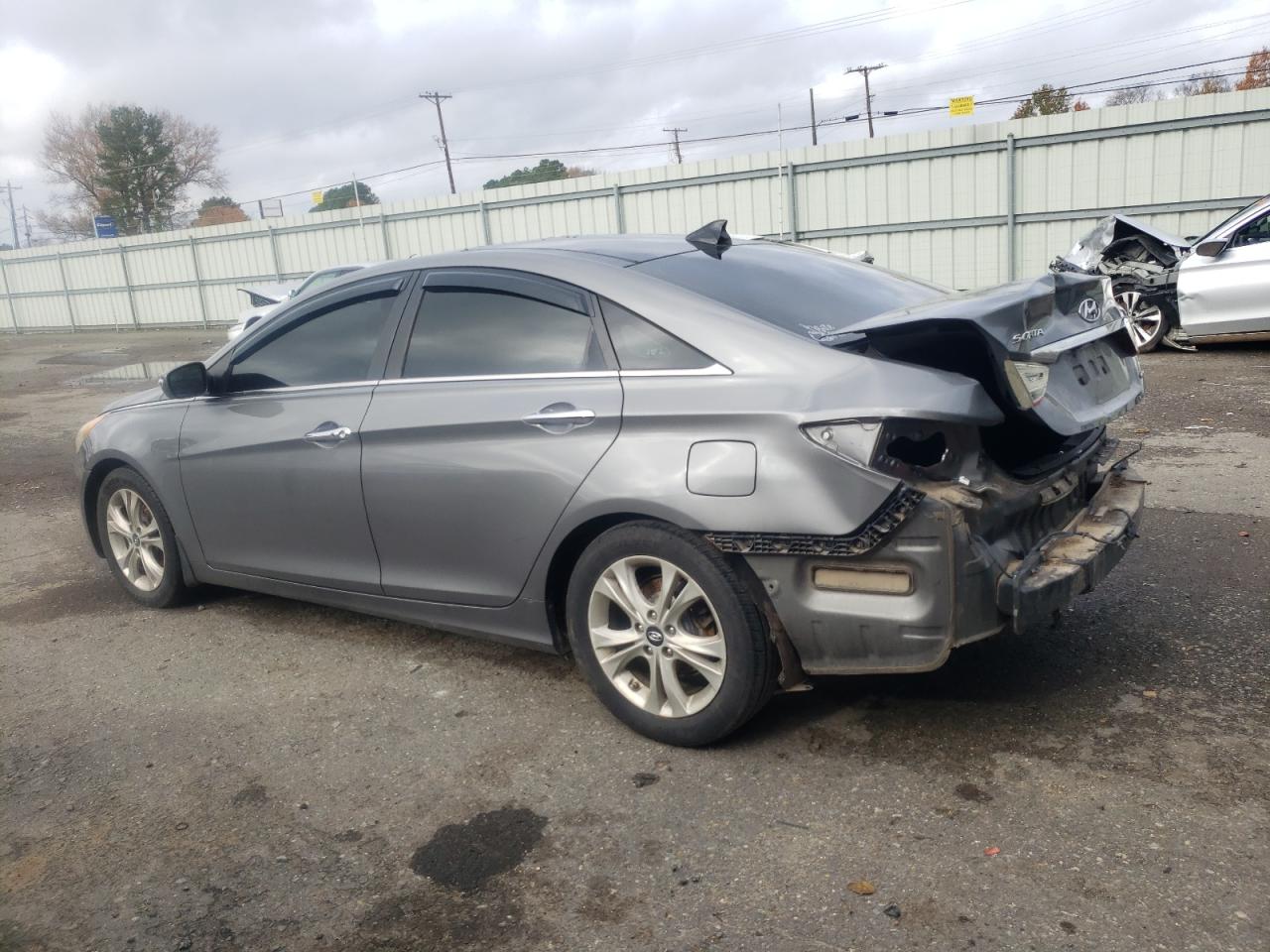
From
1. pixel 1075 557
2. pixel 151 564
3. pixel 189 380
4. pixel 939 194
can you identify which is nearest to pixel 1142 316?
pixel 939 194

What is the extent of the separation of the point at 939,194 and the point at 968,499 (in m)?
15.1

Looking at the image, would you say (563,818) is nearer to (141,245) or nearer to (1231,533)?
(1231,533)

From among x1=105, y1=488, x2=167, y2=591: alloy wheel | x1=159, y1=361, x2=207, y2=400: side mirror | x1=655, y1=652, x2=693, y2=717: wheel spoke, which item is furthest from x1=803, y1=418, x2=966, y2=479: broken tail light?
x1=105, y1=488, x2=167, y2=591: alloy wheel

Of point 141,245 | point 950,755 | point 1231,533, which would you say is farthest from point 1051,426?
point 141,245

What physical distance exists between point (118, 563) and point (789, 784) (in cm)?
375

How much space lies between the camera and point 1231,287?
10758mm

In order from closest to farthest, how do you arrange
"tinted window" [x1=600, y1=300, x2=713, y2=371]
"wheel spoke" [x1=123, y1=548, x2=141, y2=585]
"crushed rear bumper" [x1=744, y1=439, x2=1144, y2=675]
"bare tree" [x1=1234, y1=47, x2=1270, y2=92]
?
"crushed rear bumper" [x1=744, y1=439, x2=1144, y2=675] → "tinted window" [x1=600, y1=300, x2=713, y2=371] → "wheel spoke" [x1=123, y1=548, x2=141, y2=585] → "bare tree" [x1=1234, y1=47, x2=1270, y2=92]

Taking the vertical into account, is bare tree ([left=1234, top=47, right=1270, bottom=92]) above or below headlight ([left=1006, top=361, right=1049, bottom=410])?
above

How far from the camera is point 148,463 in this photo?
503 centimetres

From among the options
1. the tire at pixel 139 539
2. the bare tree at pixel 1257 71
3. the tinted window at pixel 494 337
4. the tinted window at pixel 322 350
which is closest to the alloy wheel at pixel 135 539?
the tire at pixel 139 539

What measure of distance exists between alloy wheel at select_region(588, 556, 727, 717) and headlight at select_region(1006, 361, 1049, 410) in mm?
1091

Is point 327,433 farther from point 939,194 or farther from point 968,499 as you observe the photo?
point 939,194

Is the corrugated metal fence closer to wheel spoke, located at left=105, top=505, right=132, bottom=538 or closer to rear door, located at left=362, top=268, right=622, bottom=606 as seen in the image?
wheel spoke, located at left=105, top=505, right=132, bottom=538

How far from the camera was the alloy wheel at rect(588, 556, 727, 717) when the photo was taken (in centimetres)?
336
